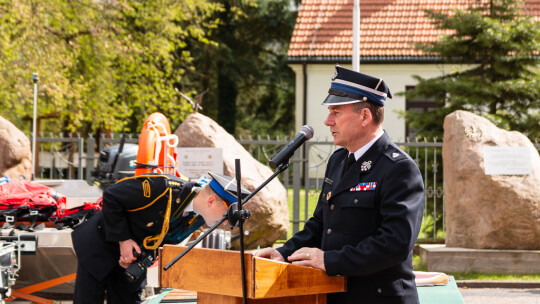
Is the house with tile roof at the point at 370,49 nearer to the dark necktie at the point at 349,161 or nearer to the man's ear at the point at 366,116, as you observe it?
the dark necktie at the point at 349,161

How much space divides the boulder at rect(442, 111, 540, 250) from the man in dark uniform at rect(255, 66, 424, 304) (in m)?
7.66

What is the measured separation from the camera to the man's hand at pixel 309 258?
3.00 metres

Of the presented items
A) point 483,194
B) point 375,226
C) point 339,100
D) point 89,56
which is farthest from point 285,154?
point 89,56

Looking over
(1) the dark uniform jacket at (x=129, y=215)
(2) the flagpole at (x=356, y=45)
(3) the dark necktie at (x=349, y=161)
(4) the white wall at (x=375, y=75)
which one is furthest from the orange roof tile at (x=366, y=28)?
(3) the dark necktie at (x=349, y=161)

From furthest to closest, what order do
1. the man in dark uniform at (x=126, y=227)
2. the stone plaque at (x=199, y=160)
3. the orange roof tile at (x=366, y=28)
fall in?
the orange roof tile at (x=366, y=28) < the stone plaque at (x=199, y=160) < the man in dark uniform at (x=126, y=227)

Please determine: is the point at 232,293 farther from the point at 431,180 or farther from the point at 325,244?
the point at 431,180

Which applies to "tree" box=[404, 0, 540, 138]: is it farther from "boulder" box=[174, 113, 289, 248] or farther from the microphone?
the microphone

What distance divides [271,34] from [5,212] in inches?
1056

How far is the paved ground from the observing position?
9.17 meters

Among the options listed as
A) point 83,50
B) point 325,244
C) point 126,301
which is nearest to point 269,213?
point 126,301

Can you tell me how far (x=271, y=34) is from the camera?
32844mm

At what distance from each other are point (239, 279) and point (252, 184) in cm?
779

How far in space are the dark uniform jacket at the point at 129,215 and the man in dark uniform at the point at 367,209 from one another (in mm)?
1801

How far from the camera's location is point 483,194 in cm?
1056
